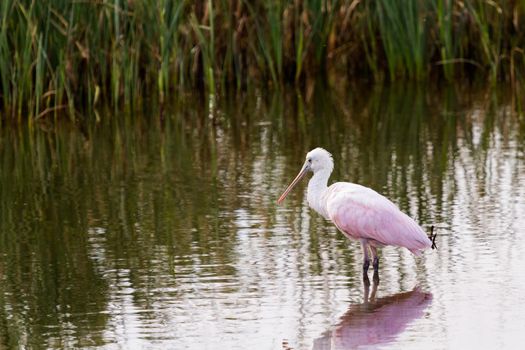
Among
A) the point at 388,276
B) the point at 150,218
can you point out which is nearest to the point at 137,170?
the point at 150,218

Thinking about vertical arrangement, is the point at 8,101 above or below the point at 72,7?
below

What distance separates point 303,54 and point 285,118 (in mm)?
1603

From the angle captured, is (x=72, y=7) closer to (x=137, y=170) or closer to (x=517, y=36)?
(x=137, y=170)

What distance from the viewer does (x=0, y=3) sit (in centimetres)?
1255

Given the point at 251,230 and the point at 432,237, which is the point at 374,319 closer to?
the point at 432,237

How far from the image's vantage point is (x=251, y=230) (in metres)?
9.28

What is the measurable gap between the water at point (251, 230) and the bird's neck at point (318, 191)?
292 millimetres

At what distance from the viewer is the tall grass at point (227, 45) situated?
13070 millimetres

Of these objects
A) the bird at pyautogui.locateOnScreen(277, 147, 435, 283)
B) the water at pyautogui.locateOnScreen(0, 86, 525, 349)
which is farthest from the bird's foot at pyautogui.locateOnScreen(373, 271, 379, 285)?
the water at pyautogui.locateOnScreen(0, 86, 525, 349)

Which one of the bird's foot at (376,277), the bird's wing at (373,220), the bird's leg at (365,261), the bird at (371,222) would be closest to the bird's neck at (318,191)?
the bird at (371,222)

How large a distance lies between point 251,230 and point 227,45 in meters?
6.03

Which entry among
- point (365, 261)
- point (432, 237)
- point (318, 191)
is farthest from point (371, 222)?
point (432, 237)

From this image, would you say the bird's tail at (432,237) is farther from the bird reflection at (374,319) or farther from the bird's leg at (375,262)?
the bird reflection at (374,319)

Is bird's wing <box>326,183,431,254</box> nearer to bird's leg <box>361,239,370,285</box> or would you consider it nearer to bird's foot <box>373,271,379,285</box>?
bird's leg <box>361,239,370,285</box>
